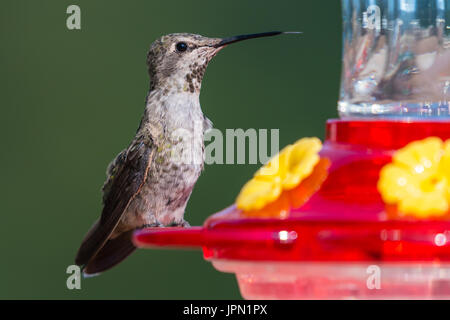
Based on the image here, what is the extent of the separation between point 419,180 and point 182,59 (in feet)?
9.01

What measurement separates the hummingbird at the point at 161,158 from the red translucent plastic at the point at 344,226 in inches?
71.7

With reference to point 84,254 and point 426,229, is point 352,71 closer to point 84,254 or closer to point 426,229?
point 426,229

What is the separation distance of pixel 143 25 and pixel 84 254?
→ 5.43m

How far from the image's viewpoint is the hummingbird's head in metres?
6.02

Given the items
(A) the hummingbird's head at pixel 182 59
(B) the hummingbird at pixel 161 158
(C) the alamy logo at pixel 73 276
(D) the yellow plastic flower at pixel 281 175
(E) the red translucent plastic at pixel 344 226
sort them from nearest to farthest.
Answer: (E) the red translucent plastic at pixel 344 226 < (D) the yellow plastic flower at pixel 281 175 < (C) the alamy logo at pixel 73 276 < (B) the hummingbird at pixel 161 158 < (A) the hummingbird's head at pixel 182 59

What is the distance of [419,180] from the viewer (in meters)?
3.54

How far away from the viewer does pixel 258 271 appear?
3.61 m

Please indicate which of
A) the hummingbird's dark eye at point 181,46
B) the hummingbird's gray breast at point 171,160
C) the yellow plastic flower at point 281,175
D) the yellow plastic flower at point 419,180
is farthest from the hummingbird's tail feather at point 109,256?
the yellow plastic flower at point 419,180

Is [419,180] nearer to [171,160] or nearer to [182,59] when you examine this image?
[171,160]

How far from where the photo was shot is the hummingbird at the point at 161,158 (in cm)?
581

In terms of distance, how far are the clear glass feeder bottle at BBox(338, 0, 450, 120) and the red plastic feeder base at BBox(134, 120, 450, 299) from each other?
1.33ft

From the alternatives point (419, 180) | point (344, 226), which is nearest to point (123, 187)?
point (419, 180)

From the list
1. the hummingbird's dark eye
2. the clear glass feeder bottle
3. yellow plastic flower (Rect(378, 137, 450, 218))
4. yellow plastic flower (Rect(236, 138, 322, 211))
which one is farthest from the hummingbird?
yellow plastic flower (Rect(378, 137, 450, 218))

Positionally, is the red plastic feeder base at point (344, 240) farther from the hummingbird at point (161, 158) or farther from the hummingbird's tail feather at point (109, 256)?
the hummingbird's tail feather at point (109, 256)
